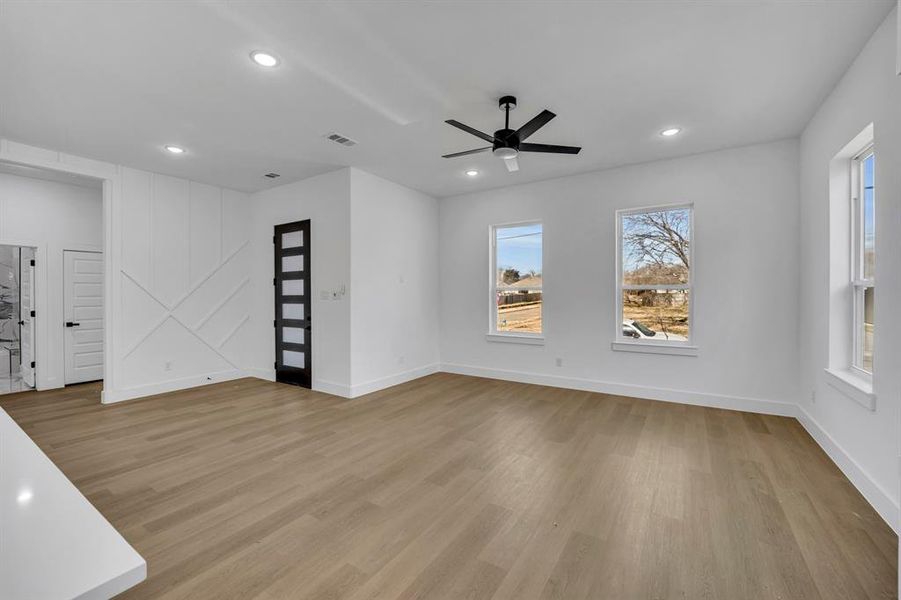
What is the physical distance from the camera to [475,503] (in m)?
2.48

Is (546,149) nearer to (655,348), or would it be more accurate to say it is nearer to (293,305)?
(655,348)

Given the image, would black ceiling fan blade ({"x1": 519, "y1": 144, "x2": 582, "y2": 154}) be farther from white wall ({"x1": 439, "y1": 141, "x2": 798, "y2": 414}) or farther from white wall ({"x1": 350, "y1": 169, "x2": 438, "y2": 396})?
white wall ({"x1": 350, "y1": 169, "x2": 438, "y2": 396})

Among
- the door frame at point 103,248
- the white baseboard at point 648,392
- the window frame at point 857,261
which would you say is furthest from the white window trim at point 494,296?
the door frame at point 103,248

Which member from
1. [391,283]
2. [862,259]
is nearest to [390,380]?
[391,283]

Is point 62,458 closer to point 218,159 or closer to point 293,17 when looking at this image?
point 218,159

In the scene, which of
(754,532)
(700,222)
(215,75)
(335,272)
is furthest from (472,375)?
(215,75)

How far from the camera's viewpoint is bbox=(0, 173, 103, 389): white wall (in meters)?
5.13

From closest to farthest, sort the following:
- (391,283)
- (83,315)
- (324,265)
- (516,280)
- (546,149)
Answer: (546,149)
(324,265)
(391,283)
(83,315)
(516,280)

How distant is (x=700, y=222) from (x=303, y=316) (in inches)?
204

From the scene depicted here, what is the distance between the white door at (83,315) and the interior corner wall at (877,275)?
8.53 metres

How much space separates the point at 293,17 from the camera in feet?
7.50

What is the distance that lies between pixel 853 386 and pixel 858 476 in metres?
0.59

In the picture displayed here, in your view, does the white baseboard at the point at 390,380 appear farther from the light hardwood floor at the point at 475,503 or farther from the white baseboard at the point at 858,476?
the white baseboard at the point at 858,476

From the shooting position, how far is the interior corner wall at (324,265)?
5020 mm
